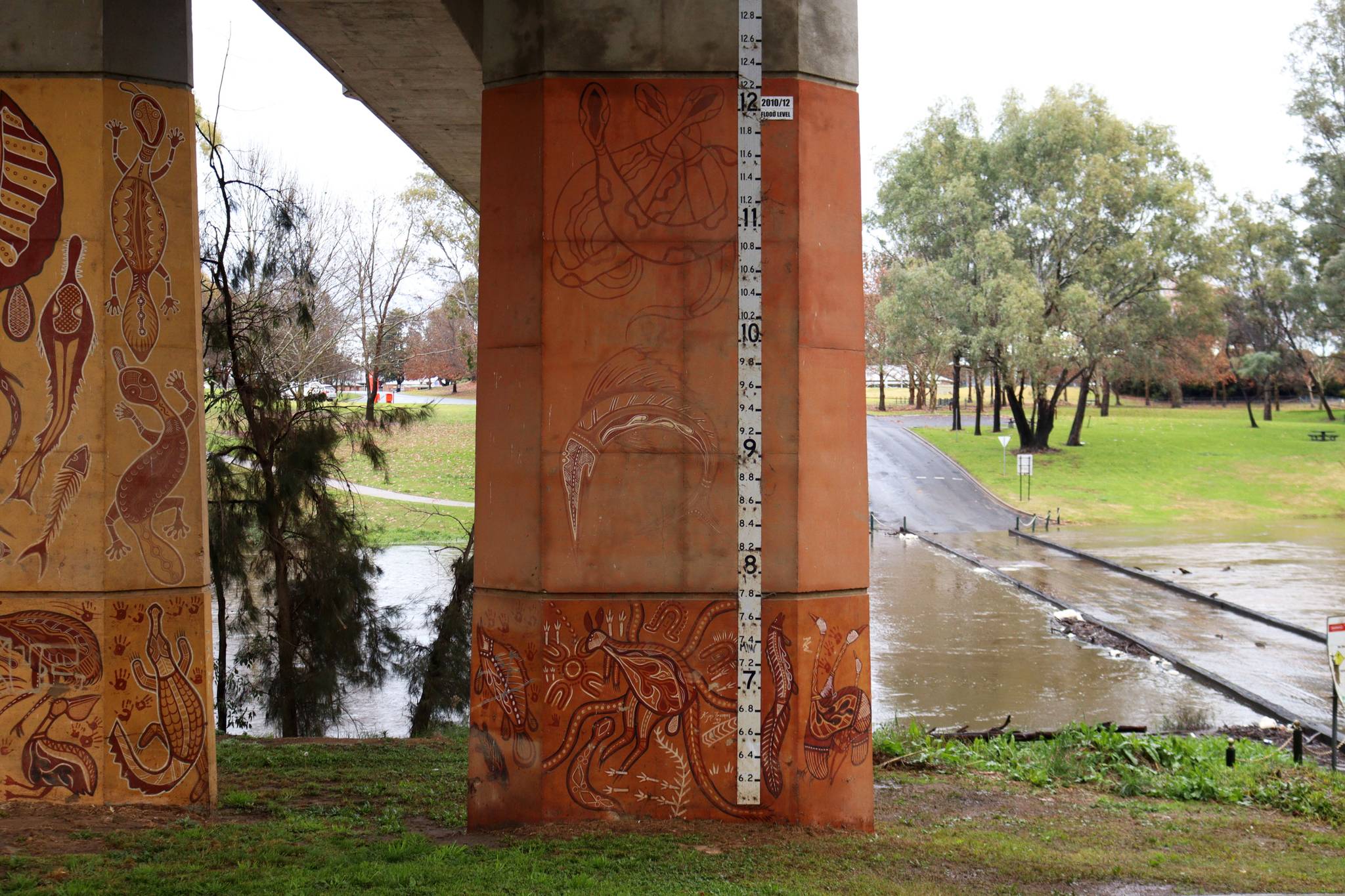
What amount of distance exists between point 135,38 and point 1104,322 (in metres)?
43.9

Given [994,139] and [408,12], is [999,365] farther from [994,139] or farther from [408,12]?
[408,12]

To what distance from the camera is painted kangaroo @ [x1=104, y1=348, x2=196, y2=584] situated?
309 inches

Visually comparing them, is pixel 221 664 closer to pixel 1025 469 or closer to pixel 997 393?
pixel 1025 469

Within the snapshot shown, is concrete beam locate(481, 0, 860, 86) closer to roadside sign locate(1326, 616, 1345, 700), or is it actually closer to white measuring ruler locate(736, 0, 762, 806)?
white measuring ruler locate(736, 0, 762, 806)

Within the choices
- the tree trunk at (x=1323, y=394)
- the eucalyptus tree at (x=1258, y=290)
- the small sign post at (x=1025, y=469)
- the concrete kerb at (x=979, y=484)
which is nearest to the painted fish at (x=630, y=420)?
the concrete kerb at (x=979, y=484)

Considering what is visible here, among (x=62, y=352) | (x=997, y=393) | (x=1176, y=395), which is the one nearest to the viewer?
(x=62, y=352)

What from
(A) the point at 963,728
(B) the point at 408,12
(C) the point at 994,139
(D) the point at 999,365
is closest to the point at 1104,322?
(D) the point at 999,365

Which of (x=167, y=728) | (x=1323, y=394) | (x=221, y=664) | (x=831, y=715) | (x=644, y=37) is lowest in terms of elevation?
(x=221, y=664)

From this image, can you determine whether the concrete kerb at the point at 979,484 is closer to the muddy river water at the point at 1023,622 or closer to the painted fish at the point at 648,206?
the muddy river water at the point at 1023,622

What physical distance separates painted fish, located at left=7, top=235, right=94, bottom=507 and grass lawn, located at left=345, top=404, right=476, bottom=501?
28504 mm

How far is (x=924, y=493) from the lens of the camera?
4362cm

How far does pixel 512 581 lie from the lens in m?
7.46

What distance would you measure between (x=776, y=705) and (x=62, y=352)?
542 centimetres

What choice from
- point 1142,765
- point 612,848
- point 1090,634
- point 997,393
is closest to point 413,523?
point 1090,634
